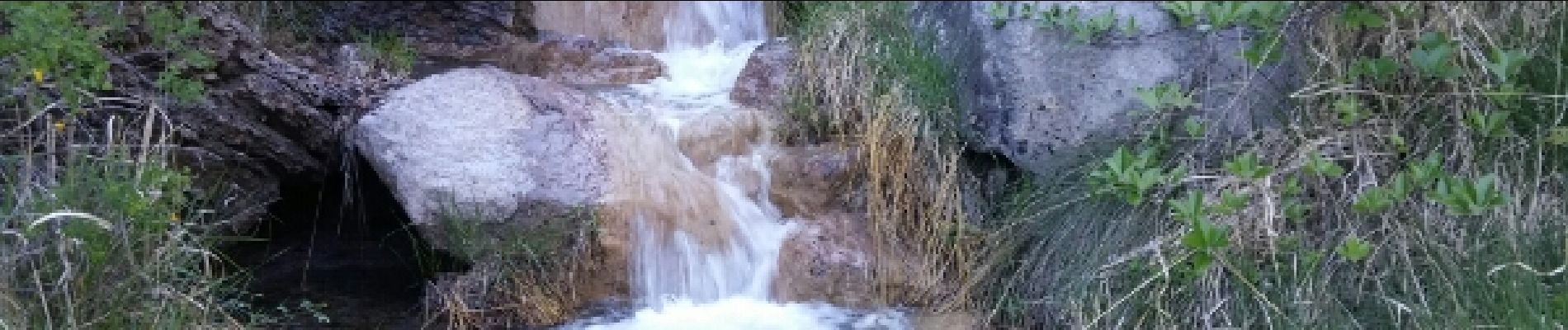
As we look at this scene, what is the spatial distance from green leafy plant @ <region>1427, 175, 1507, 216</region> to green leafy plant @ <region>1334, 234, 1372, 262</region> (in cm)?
22

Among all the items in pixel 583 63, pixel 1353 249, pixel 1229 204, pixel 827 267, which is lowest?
pixel 827 267

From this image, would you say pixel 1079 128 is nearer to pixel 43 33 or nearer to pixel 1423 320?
pixel 1423 320

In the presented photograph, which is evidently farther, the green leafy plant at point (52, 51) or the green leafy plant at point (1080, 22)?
the green leafy plant at point (1080, 22)

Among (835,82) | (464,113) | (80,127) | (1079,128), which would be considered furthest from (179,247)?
(1079,128)

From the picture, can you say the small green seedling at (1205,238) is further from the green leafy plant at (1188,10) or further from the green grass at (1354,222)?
the green leafy plant at (1188,10)

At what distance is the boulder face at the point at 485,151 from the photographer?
4855 mm

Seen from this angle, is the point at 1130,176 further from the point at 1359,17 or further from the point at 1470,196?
the point at 1359,17

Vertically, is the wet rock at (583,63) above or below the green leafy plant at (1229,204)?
above

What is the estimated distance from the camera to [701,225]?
5.11 metres

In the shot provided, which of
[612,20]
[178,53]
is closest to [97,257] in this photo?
[178,53]

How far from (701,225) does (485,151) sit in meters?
0.71

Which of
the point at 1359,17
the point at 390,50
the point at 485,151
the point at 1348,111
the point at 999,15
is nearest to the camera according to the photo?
the point at 1348,111

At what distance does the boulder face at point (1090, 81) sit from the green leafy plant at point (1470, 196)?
88 cm

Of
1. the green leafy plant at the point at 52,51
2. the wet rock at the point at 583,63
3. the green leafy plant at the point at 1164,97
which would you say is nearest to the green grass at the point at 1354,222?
the green leafy plant at the point at 1164,97
